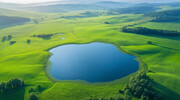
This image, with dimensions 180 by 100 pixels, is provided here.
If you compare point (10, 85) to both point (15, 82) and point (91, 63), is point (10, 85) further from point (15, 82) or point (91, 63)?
point (91, 63)

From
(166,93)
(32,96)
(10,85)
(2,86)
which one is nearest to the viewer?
(32,96)

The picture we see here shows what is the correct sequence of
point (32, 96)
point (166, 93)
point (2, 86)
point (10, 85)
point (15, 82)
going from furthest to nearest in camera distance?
point (15, 82)
point (10, 85)
point (2, 86)
point (166, 93)
point (32, 96)

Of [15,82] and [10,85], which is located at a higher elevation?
[15,82]

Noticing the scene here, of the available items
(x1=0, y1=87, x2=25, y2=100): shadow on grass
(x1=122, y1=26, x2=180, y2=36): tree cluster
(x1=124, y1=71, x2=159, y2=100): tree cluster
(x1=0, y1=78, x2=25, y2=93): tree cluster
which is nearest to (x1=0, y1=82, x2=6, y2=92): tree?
(x1=0, y1=78, x2=25, y2=93): tree cluster

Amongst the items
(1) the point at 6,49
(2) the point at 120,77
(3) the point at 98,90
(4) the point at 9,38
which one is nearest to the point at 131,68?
(2) the point at 120,77

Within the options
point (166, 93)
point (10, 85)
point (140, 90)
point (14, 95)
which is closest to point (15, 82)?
point (10, 85)

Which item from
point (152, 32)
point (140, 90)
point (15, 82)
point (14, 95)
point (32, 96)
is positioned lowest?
point (14, 95)
